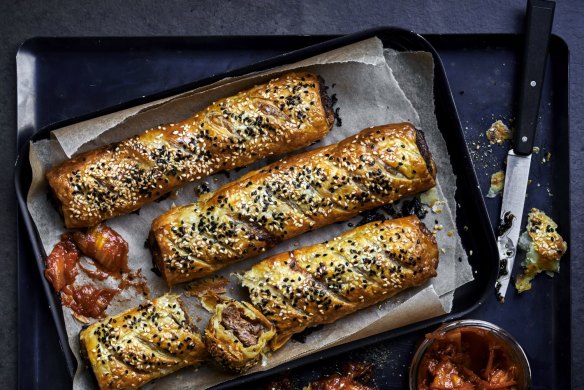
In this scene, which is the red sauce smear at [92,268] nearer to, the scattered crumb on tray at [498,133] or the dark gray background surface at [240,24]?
the dark gray background surface at [240,24]

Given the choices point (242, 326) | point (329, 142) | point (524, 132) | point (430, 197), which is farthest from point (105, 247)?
point (524, 132)

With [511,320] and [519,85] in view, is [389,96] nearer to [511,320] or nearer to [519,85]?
[519,85]

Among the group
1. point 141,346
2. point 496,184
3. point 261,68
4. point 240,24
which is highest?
point 240,24

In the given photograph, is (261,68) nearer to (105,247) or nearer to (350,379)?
(105,247)

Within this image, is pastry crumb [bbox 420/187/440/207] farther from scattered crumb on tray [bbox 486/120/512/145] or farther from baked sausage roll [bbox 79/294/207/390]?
baked sausage roll [bbox 79/294/207/390]

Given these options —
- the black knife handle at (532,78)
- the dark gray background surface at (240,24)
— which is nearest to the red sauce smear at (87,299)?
the dark gray background surface at (240,24)

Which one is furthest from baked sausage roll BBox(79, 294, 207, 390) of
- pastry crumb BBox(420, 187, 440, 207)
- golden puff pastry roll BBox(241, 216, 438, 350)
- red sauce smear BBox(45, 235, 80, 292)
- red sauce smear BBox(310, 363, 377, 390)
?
pastry crumb BBox(420, 187, 440, 207)
